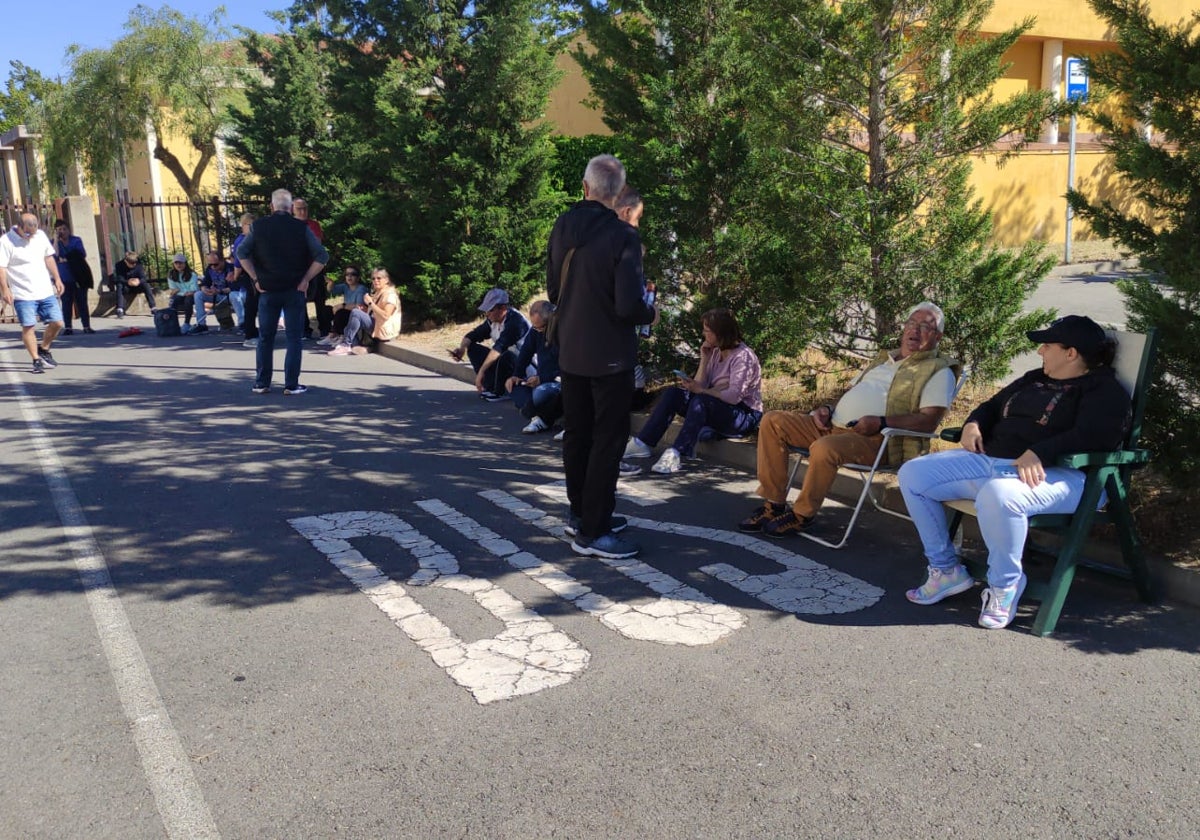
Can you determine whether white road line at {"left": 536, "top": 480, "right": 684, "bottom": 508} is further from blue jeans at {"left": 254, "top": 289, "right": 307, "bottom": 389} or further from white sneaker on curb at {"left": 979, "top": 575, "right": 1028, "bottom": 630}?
blue jeans at {"left": 254, "top": 289, "right": 307, "bottom": 389}

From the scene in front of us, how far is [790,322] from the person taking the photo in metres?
8.18

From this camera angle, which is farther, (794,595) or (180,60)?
(180,60)

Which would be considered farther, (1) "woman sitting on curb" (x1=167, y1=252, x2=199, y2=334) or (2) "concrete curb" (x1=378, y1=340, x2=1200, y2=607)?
(1) "woman sitting on curb" (x1=167, y1=252, x2=199, y2=334)

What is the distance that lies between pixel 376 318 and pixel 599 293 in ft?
30.5

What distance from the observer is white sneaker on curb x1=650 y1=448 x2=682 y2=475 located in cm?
747

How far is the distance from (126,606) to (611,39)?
7.21 m

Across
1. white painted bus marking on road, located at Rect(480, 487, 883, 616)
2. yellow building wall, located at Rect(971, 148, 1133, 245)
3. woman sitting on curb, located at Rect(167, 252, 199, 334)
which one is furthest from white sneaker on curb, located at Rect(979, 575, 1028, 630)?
yellow building wall, located at Rect(971, 148, 1133, 245)

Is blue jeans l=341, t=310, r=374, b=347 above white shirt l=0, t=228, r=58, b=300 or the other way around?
the other way around

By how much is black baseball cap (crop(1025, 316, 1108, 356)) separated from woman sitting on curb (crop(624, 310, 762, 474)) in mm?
2837

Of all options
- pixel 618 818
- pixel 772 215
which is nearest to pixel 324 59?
pixel 772 215

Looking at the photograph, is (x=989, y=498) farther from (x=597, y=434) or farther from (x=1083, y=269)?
(x=1083, y=269)

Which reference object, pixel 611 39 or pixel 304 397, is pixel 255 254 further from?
pixel 611 39

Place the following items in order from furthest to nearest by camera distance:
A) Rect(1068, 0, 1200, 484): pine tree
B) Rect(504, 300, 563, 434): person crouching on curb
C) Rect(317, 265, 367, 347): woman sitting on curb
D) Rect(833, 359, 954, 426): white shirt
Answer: Rect(317, 265, 367, 347): woman sitting on curb → Rect(504, 300, 563, 434): person crouching on curb → Rect(833, 359, 954, 426): white shirt → Rect(1068, 0, 1200, 484): pine tree

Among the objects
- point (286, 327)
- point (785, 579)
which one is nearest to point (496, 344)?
point (286, 327)
